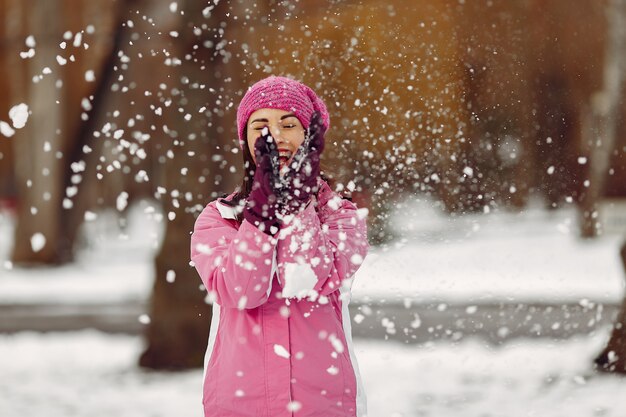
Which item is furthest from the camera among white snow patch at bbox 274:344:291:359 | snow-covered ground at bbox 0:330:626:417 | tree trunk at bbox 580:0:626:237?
tree trunk at bbox 580:0:626:237

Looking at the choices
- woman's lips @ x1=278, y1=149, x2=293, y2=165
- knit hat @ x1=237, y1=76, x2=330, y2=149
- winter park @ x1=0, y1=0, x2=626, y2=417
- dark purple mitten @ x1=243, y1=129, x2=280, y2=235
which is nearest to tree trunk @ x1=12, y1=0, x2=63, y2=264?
winter park @ x1=0, y1=0, x2=626, y2=417

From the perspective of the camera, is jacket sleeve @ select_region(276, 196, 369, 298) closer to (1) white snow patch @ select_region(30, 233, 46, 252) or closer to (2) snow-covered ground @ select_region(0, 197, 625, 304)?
(2) snow-covered ground @ select_region(0, 197, 625, 304)

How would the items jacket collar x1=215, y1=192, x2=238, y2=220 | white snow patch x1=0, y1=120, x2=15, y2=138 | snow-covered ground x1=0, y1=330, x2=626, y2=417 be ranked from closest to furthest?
jacket collar x1=215, y1=192, x2=238, y2=220
snow-covered ground x1=0, y1=330, x2=626, y2=417
white snow patch x1=0, y1=120, x2=15, y2=138

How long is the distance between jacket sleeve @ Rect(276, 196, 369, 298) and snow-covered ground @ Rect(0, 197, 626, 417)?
224 cm

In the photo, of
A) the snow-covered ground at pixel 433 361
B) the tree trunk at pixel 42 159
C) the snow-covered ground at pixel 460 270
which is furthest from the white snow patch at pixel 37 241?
the snow-covered ground at pixel 433 361

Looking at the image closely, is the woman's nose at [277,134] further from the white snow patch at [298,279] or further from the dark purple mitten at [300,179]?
the white snow patch at [298,279]

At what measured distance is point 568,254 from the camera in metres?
13.8

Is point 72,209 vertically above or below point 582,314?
above

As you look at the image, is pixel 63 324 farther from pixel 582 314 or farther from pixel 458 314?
pixel 582 314

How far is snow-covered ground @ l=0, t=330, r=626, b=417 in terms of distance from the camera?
5520mm

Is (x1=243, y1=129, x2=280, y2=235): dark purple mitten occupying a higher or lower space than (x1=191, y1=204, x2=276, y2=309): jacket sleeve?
higher

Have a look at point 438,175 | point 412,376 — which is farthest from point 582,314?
point 438,175

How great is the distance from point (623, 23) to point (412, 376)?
614 centimetres

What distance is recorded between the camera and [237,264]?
2023 mm
